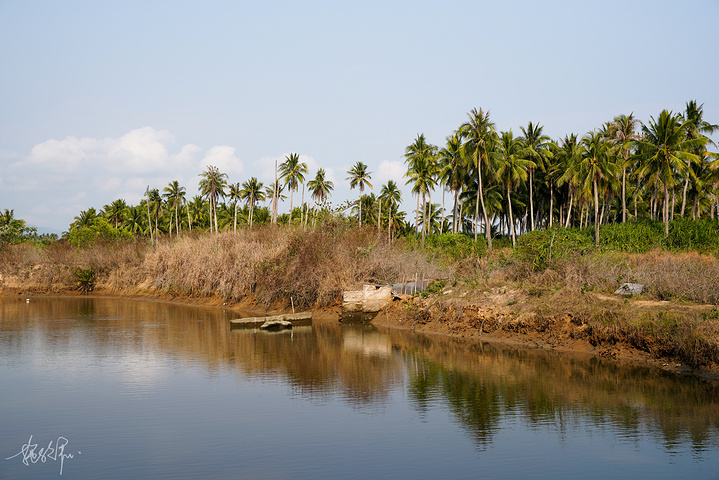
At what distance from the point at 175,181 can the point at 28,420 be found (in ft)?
316

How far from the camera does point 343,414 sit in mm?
16031

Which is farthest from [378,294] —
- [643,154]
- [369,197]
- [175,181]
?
[175,181]

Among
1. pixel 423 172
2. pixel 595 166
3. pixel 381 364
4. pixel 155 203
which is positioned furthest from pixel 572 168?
pixel 155 203

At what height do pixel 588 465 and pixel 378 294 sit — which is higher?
pixel 378 294

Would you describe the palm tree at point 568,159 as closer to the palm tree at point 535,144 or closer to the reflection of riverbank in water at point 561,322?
the palm tree at point 535,144

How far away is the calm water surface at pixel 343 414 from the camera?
12.1 metres

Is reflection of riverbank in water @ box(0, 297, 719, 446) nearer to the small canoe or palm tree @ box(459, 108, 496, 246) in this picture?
the small canoe

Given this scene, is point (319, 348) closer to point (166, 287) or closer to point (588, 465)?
point (588, 465)

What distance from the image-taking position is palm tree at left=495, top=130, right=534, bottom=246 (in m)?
68.3

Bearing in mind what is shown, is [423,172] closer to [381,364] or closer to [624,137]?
[624,137]

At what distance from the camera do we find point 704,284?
2203 centimetres
